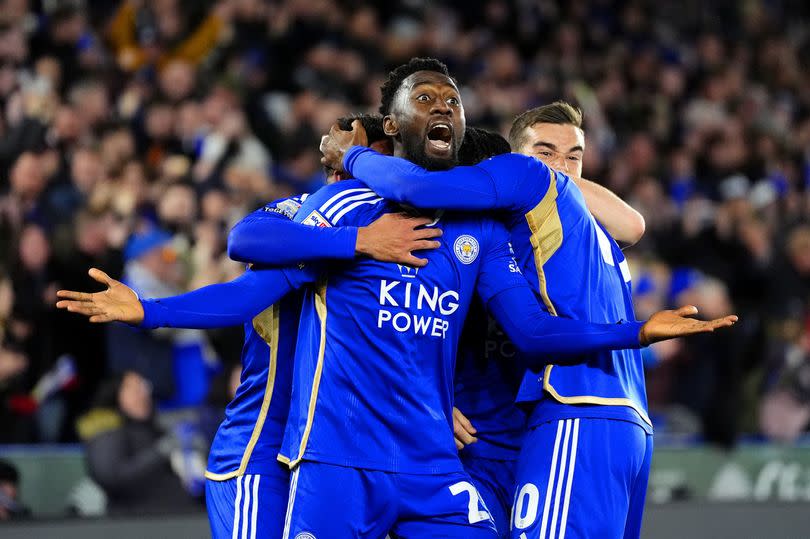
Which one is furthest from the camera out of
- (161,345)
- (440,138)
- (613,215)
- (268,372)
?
(161,345)

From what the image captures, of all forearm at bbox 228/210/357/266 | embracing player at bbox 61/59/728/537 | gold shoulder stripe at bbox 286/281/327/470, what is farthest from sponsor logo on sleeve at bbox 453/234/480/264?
gold shoulder stripe at bbox 286/281/327/470

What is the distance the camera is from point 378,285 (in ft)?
12.4

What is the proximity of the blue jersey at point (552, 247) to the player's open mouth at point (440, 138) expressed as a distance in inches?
3.8

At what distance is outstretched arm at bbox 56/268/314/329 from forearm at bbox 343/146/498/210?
1.18 feet

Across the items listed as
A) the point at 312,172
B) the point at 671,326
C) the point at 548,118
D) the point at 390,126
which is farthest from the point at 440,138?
the point at 312,172

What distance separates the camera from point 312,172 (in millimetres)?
9859

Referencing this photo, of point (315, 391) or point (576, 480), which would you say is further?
point (576, 480)

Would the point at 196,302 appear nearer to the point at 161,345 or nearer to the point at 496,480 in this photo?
the point at 496,480

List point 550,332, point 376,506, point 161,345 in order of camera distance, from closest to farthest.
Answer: point 376,506
point 550,332
point 161,345

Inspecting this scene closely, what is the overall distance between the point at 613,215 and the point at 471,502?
1.33 metres

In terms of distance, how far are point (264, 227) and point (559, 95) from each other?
29.7ft

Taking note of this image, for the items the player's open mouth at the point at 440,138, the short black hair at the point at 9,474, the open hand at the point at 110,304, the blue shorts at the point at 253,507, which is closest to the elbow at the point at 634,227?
the player's open mouth at the point at 440,138

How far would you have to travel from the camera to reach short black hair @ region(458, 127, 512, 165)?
4.31 meters

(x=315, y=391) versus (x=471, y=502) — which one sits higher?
(x=315, y=391)
